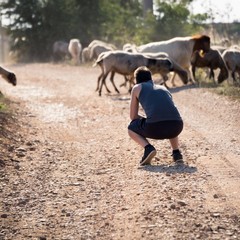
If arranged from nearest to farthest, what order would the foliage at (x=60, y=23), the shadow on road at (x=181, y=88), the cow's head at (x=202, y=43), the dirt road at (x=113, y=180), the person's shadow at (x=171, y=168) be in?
the dirt road at (x=113, y=180), the person's shadow at (x=171, y=168), the shadow on road at (x=181, y=88), the cow's head at (x=202, y=43), the foliage at (x=60, y=23)

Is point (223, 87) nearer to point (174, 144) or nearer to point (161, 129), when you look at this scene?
point (174, 144)

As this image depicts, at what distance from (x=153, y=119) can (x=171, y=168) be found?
0.70m

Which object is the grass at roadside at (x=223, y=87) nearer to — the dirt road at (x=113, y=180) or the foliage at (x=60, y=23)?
the dirt road at (x=113, y=180)

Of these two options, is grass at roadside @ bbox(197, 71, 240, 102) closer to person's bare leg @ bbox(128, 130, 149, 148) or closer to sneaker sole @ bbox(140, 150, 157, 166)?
person's bare leg @ bbox(128, 130, 149, 148)

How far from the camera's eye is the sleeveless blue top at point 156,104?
26.5ft

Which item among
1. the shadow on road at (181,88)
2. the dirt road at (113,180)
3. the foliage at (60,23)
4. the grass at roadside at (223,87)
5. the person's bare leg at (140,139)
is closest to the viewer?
the dirt road at (113,180)

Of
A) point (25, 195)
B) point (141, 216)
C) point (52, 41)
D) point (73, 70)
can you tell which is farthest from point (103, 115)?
point (52, 41)

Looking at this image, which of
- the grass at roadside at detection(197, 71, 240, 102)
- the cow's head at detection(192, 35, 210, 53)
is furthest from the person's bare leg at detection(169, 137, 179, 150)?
the cow's head at detection(192, 35, 210, 53)

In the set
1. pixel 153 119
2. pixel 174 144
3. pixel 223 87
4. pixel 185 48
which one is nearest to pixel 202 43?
pixel 185 48

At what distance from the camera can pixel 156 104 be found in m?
8.09

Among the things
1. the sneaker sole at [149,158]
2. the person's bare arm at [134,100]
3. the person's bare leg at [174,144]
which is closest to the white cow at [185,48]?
the person's bare arm at [134,100]

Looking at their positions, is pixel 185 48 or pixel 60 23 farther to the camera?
pixel 60 23

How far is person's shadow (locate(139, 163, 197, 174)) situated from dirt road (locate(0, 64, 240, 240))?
0.01m

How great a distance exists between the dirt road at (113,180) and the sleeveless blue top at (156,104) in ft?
2.12
